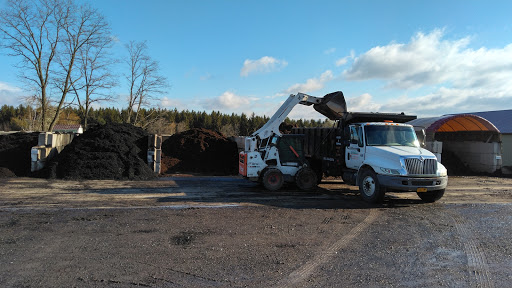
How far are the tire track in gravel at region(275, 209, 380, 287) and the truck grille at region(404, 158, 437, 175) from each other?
93.9 inches

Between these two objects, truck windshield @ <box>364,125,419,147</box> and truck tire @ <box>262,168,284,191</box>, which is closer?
truck windshield @ <box>364,125,419,147</box>

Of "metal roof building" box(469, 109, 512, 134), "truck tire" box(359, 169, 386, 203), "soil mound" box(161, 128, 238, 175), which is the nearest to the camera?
"truck tire" box(359, 169, 386, 203)

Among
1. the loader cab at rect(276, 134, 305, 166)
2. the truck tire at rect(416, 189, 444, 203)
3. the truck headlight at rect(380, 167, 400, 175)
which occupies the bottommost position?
the truck tire at rect(416, 189, 444, 203)

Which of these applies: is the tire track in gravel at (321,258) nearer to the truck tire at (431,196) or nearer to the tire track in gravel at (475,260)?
the tire track in gravel at (475,260)

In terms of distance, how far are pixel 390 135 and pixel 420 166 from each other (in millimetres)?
1559

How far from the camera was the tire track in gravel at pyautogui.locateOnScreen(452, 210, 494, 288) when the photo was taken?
15.1ft

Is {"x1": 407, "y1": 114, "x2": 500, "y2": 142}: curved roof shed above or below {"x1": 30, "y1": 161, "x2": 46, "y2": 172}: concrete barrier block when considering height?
above

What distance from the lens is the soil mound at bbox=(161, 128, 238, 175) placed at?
16.9 metres

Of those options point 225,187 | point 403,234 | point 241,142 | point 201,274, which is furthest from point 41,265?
point 241,142

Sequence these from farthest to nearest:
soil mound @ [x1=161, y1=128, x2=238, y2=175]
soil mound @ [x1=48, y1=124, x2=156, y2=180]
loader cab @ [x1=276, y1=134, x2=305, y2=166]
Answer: soil mound @ [x1=161, y1=128, x2=238, y2=175], soil mound @ [x1=48, y1=124, x2=156, y2=180], loader cab @ [x1=276, y1=134, x2=305, y2=166]

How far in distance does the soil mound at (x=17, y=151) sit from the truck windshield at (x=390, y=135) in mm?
14029

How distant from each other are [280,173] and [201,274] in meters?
7.50

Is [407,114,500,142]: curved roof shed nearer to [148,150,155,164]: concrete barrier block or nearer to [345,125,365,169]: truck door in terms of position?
[345,125,365,169]: truck door

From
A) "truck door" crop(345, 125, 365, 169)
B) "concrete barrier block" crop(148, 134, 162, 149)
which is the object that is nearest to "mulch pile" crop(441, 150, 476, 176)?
"truck door" crop(345, 125, 365, 169)
